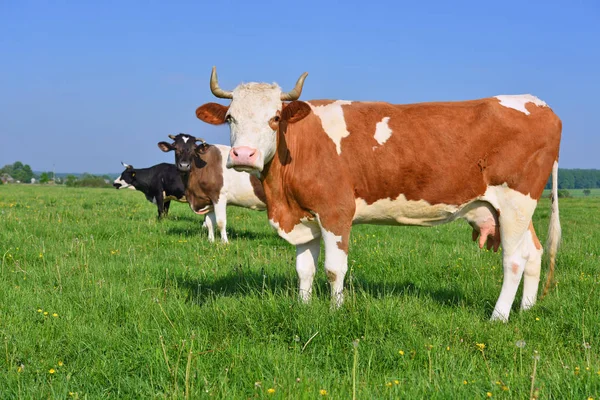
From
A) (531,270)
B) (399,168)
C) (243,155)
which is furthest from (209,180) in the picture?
(531,270)

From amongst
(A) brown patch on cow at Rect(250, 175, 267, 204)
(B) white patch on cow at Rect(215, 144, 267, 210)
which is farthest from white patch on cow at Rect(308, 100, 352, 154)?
(B) white patch on cow at Rect(215, 144, 267, 210)

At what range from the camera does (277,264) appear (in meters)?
8.34

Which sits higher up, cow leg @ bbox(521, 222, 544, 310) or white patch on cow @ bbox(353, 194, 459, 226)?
white patch on cow @ bbox(353, 194, 459, 226)

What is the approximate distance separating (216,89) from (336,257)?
7.04 feet

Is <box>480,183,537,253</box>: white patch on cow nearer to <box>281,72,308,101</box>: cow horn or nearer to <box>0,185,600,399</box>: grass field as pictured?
<box>0,185,600,399</box>: grass field

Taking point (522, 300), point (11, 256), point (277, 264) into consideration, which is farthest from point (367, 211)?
point (11, 256)

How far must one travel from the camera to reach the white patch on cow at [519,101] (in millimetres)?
6195

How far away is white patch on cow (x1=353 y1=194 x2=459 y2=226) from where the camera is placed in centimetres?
604

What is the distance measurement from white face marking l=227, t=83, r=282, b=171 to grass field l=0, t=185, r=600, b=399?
4.73 ft

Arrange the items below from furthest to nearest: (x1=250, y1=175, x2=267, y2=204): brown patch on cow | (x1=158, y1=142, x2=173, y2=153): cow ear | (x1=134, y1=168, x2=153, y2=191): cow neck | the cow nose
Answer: (x1=134, y1=168, x2=153, y2=191): cow neck
(x1=158, y1=142, x2=173, y2=153): cow ear
(x1=250, y1=175, x2=267, y2=204): brown patch on cow
the cow nose

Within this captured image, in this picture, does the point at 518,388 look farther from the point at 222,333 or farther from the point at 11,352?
the point at 11,352

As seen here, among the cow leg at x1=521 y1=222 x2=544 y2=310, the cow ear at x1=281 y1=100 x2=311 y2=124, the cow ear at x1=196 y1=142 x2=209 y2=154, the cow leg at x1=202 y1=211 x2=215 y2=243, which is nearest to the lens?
the cow ear at x1=281 y1=100 x2=311 y2=124

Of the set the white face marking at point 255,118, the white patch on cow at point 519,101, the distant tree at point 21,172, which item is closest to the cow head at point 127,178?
the white face marking at point 255,118

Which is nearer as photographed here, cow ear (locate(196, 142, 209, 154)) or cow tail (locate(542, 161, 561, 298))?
cow tail (locate(542, 161, 561, 298))
